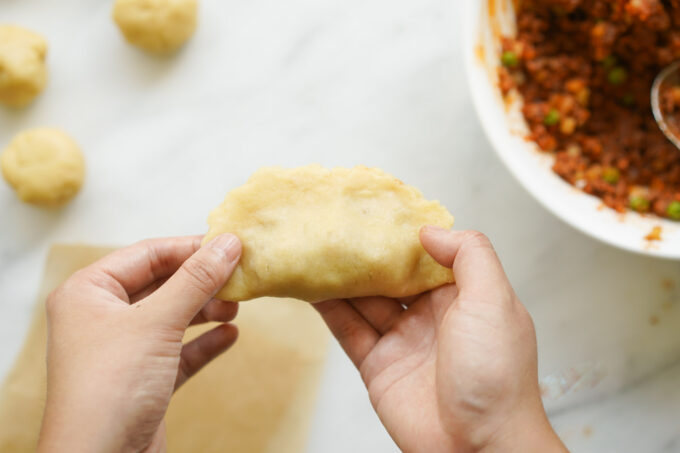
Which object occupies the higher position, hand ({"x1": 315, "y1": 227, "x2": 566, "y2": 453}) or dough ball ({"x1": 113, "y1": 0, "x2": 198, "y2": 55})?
dough ball ({"x1": 113, "y1": 0, "x2": 198, "y2": 55})

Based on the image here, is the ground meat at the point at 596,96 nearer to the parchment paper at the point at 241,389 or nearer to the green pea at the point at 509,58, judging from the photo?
the green pea at the point at 509,58

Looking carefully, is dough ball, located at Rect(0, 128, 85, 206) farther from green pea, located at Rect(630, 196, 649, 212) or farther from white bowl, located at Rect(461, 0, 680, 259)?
green pea, located at Rect(630, 196, 649, 212)

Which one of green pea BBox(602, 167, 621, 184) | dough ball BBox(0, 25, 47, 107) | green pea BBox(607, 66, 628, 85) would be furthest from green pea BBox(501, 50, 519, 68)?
dough ball BBox(0, 25, 47, 107)

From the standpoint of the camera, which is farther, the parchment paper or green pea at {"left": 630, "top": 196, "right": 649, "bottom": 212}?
the parchment paper

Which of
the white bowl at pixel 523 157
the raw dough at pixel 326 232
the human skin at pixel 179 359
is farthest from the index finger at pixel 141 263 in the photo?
the white bowl at pixel 523 157

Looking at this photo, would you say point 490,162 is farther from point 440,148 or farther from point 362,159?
point 362,159

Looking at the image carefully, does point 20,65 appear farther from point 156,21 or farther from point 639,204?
point 639,204

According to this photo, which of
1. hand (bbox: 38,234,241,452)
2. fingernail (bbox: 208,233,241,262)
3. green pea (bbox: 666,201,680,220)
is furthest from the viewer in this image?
green pea (bbox: 666,201,680,220)
